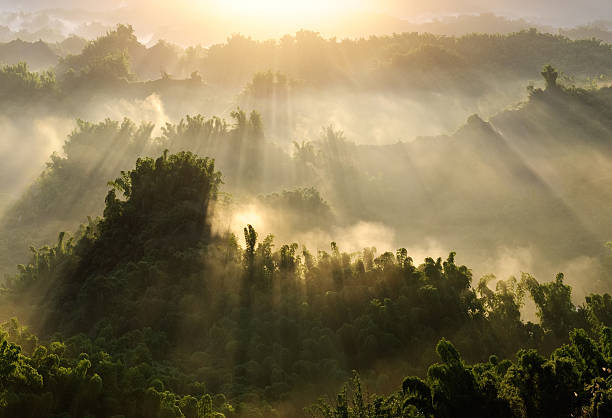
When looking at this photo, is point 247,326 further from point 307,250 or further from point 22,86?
point 22,86

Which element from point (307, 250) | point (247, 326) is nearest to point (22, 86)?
point (307, 250)

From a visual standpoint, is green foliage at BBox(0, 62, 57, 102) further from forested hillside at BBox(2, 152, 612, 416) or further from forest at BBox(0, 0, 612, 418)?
forested hillside at BBox(2, 152, 612, 416)

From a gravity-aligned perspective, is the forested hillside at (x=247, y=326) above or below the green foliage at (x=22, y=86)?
below

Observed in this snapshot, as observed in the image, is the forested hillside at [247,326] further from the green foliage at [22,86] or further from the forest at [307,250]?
the green foliage at [22,86]

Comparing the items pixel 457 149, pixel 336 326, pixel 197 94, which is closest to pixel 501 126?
pixel 457 149

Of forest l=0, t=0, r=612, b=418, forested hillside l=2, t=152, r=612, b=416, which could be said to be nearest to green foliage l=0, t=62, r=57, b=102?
forest l=0, t=0, r=612, b=418

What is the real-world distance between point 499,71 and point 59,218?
96921mm

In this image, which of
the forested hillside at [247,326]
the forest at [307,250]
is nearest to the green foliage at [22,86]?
the forest at [307,250]

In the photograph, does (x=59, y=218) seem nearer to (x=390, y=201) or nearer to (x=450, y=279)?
(x=390, y=201)

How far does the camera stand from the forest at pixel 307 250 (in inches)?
351

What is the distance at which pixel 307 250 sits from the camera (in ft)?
70.1

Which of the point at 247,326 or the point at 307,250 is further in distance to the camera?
the point at 307,250

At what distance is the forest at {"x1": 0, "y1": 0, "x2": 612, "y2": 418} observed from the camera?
8906mm

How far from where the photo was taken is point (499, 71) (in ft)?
340
